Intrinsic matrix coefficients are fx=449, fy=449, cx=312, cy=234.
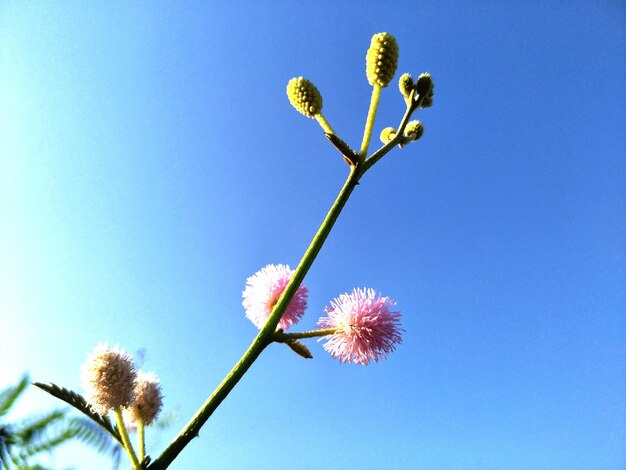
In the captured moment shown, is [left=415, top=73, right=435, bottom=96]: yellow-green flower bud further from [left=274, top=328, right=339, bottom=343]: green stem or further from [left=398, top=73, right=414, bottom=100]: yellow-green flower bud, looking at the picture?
[left=274, top=328, right=339, bottom=343]: green stem

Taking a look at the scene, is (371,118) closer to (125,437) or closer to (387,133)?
(387,133)

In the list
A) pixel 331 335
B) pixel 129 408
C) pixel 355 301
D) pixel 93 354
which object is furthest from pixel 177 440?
pixel 355 301

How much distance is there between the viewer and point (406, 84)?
62.7 inches

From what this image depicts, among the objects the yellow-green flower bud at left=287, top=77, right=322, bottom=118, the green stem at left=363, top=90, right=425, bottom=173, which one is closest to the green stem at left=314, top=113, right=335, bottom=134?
the yellow-green flower bud at left=287, top=77, right=322, bottom=118

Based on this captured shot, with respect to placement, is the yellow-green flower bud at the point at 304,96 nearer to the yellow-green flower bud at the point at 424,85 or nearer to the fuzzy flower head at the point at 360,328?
the yellow-green flower bud at the point at 424,85

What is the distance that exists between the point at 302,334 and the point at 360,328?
9.4 inches

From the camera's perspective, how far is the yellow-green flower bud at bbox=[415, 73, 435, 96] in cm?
157

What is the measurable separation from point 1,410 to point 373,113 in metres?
2.91

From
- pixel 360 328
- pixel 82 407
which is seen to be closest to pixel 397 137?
pixel 360 328

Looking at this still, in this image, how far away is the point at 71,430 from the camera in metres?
2.24

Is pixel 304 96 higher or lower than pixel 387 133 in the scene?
lower

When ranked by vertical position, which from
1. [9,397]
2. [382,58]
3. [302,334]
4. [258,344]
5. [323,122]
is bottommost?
[9,397]

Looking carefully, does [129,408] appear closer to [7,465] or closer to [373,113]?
[7,465]

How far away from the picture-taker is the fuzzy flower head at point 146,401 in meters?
1.48
